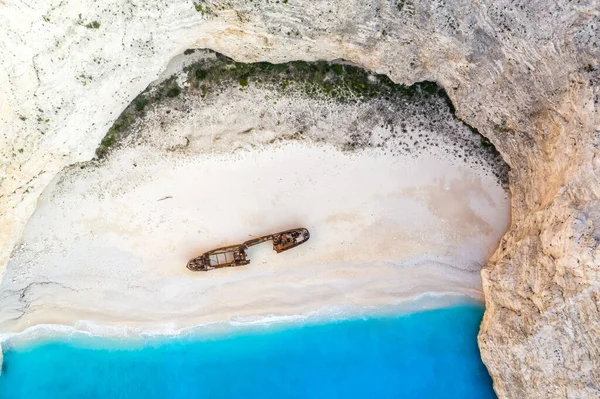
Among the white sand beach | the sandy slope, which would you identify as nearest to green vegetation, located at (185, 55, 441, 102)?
the white sand beach

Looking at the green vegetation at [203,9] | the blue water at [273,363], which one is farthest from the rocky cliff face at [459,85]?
the blue water at [273,363]

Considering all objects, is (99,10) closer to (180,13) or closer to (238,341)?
(180,13)

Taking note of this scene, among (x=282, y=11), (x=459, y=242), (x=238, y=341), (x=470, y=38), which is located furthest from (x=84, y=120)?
(x=459, y=242)

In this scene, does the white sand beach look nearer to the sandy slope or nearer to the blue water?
the sandy slope

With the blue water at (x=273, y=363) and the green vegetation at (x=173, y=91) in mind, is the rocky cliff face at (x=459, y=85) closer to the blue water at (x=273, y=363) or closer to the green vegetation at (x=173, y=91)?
the green vegetation at (x=173, y=91)

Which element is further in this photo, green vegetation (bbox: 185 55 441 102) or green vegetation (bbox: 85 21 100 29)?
green vegetation (bbox: 185 55 441 102)

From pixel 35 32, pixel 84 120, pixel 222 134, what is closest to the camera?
pixel 35 32
